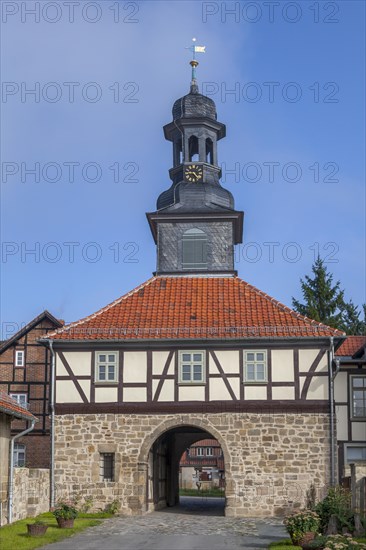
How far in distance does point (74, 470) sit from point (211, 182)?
39.5ft

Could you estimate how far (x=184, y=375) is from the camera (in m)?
26.2

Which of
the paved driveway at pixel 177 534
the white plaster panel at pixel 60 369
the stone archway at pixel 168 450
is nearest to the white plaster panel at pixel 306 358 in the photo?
the stone archway at pixel 168 450

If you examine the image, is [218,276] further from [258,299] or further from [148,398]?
[148,398]

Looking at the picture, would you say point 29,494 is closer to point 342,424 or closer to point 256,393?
point 256,393

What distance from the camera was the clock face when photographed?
102ft

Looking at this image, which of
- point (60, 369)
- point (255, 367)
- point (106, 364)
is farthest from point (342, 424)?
point (60, 369)

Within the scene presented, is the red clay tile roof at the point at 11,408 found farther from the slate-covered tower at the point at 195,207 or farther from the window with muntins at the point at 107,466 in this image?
the slate-covered tower at the point at 195,207

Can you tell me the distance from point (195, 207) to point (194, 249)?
1611 millimetres

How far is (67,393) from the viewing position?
1032 inches

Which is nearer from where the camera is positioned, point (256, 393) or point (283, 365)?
point (256, 393)

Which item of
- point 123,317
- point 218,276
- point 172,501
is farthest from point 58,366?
point 172,501

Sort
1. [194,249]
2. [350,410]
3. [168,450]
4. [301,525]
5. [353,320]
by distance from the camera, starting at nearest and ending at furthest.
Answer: [301,525] → [350,410] → [194,249] → [168,450] → [353,320]

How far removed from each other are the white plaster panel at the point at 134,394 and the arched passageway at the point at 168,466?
1.30m

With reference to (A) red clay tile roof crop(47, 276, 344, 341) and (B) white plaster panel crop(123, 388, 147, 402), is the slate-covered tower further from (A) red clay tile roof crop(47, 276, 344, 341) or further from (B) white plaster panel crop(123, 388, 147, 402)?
(B) white plaster panel crop(123, 388, 147, 402)
